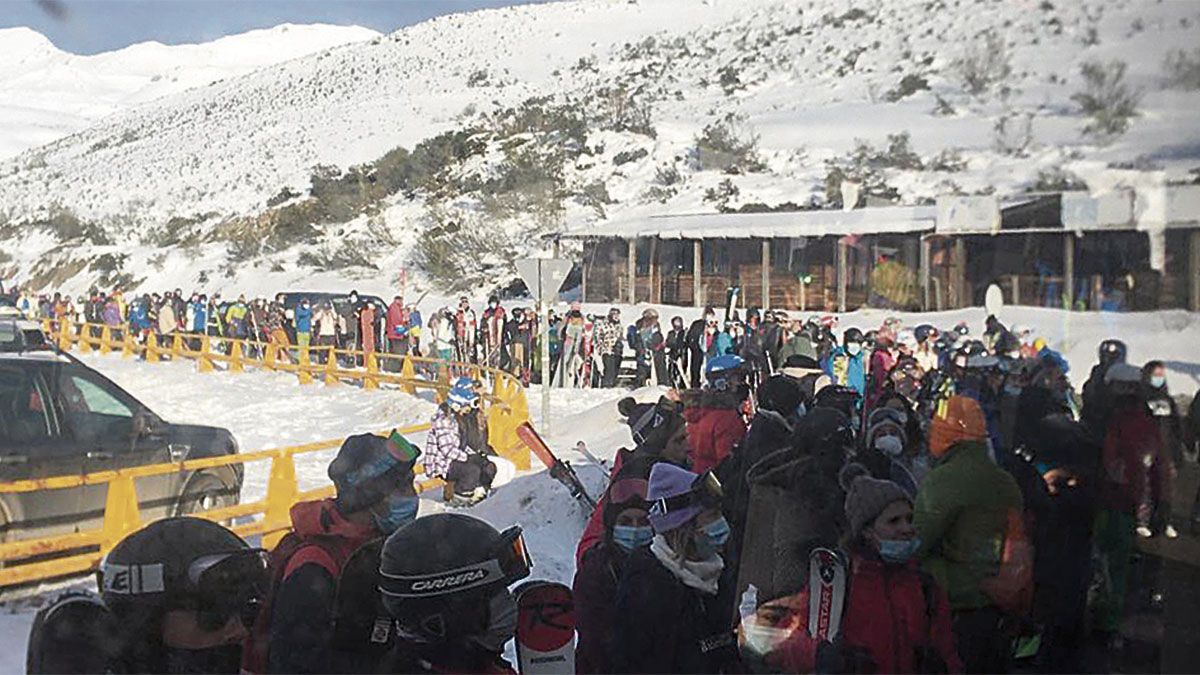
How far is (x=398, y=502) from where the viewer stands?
1.87 metres

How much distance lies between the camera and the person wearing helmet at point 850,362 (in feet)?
8.28

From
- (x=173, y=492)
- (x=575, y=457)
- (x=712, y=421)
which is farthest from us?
(x=575, y=457)

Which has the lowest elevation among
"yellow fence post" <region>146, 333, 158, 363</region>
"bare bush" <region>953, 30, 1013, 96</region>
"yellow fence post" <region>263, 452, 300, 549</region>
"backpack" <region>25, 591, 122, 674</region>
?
"yellow fence post" <region>263, 452, 300, 549</region>

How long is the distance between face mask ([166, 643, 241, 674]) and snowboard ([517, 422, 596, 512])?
229cm

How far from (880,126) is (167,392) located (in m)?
2.49

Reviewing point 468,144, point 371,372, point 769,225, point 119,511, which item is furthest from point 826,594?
point 371,372

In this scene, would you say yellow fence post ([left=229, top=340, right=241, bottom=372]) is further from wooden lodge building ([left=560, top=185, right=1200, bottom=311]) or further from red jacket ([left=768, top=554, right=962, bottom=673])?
red jacket ([left=768, top=554, right=962, bottom=673])

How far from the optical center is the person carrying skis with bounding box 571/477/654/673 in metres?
1.69

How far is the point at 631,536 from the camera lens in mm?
1820

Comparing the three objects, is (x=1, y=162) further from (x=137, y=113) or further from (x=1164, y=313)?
(x=1164, y=313)

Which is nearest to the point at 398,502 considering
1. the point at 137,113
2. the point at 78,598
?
the point at 78,598

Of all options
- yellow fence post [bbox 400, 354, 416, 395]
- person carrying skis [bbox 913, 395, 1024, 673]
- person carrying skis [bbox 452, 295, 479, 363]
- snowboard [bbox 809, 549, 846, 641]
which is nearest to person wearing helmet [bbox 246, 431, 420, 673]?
snowboard [bbox 809, 549, 846, 641]

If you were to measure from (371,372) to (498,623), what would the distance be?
2.31 m

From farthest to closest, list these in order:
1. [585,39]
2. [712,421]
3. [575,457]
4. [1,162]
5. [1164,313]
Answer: [575,457] < [712,421] < [585,39] < [1,162] < [1164,313]
